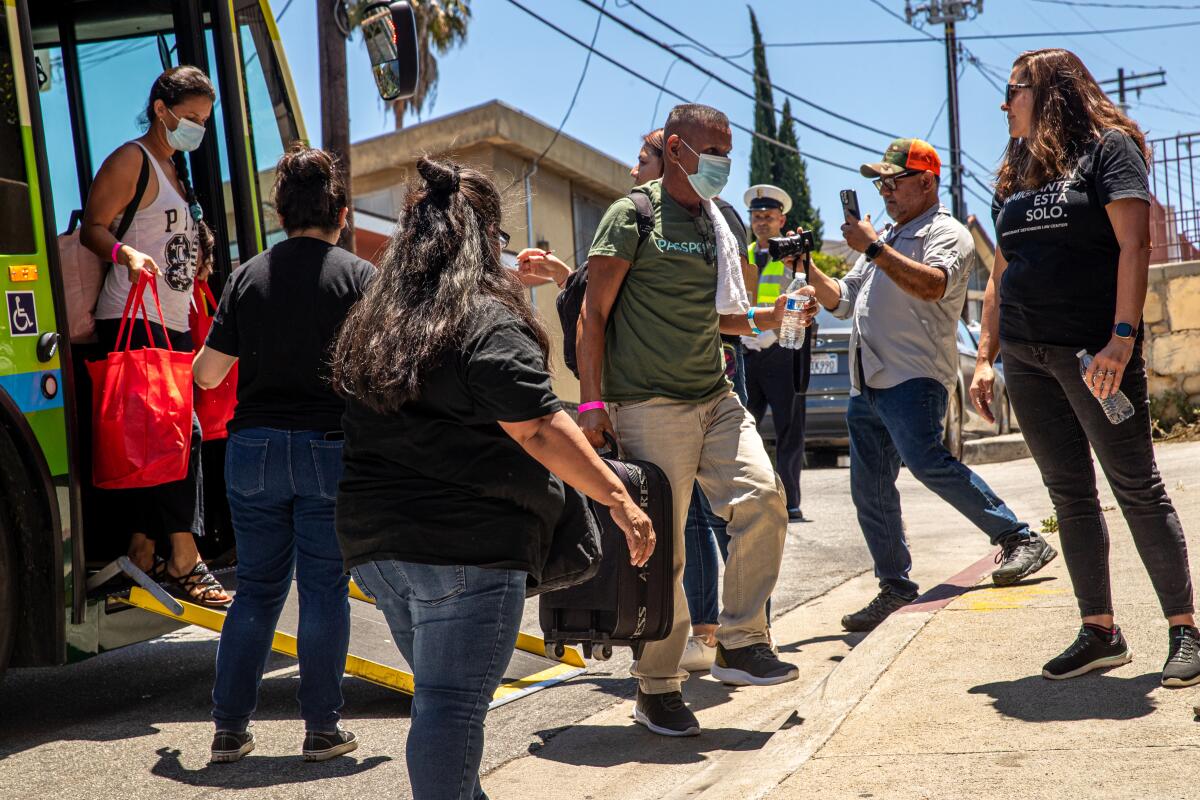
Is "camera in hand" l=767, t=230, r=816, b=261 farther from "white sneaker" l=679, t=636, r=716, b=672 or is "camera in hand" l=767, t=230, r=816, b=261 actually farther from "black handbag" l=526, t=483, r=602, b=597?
"black handbag" l=526, t=483, r=602, b=597

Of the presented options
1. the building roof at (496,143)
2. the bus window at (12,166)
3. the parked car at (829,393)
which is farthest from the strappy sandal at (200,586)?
the building roof at (496,143)

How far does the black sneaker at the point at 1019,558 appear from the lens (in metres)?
5.32

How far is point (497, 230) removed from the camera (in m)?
3.06

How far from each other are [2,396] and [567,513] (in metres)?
2.24

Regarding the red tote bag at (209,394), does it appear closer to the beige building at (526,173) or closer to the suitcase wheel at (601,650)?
the suitcase wheel at (601,650)

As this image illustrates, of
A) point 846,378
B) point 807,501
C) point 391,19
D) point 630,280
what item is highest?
point 391,19

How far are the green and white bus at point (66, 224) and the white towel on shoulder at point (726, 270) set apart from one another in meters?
2.24

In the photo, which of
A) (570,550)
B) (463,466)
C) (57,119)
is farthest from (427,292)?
(57,119)

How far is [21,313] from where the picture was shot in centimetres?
435

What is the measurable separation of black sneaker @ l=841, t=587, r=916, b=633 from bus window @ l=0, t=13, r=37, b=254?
11.8 feet

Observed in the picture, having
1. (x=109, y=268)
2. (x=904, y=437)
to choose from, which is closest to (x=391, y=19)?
(x=109, y=268)

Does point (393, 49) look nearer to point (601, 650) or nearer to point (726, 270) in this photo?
point (726, 270)

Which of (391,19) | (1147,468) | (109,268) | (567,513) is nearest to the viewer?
(567,513)

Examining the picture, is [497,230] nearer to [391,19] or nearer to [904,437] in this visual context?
[904,437]
